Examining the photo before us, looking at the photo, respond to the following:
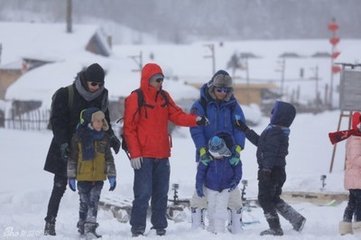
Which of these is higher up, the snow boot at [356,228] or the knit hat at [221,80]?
the knit hat at [221,80]

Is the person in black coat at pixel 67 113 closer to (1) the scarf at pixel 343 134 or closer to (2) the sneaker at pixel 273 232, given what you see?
(2) the sneaker at pixel 273 232

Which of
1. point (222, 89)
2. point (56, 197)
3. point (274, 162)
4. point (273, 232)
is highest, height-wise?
point (222, 89)

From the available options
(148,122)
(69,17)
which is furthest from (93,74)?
(69,17)

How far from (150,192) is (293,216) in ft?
5.28

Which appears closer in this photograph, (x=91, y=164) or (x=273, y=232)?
(x=91, y=164)

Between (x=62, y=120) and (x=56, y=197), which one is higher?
(x=62, y=120)

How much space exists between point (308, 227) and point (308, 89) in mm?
60231

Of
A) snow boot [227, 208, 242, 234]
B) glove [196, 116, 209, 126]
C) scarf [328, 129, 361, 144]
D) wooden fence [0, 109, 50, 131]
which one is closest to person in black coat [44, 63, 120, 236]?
glove [196, 116, 209, 126]

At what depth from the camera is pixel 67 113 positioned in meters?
6.53

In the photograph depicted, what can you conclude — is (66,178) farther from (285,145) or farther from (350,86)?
(350,86)

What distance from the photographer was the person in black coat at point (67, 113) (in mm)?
6445

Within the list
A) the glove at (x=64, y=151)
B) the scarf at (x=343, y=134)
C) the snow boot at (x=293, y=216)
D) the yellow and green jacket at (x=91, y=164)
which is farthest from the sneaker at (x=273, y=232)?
the glove at (x=64, y=151)

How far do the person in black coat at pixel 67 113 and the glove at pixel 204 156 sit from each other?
89cm

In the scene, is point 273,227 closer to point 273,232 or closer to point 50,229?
point 273,232
